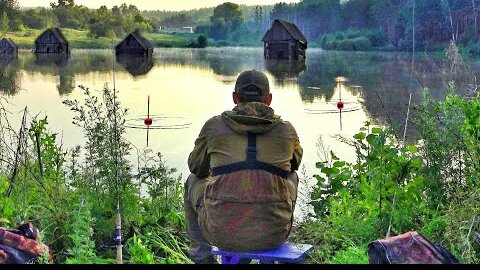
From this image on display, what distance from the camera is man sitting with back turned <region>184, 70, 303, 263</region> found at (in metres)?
3.38

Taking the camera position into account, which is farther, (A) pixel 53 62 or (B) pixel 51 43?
(A) pixel 53 62

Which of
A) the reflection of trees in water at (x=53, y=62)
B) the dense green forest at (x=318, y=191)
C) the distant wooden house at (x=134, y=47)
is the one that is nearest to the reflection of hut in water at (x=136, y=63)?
the distant wooden house at (x=134, y=47)

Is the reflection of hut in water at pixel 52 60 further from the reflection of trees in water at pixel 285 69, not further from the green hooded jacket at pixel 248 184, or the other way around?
the green hooded jacket at pixel 248 184

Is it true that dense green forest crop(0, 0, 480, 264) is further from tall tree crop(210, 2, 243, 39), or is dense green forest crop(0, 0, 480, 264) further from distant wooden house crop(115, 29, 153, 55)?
distant wooden house crop(115, 29, 153, 55)

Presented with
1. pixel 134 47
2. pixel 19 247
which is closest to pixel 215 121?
pixel 19 247

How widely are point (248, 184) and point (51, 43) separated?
25.6 metres

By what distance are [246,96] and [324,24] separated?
17547 mm

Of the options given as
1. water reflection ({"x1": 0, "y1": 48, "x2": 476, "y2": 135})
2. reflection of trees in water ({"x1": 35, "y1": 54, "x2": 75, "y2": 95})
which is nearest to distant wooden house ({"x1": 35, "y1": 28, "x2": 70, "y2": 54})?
water reflection ({"x1": 0, "y1": 48, "x2": 476, "y2": 135})

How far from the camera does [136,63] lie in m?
30.8

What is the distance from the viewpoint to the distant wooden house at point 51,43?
25870 mm

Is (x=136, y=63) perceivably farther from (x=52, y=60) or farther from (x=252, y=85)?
(x=252, y=85)

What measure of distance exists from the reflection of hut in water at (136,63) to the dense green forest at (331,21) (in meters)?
8.95

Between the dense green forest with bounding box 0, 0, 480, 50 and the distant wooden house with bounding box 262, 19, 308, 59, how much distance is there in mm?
399

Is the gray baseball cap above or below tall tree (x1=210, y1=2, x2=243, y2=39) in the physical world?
below
